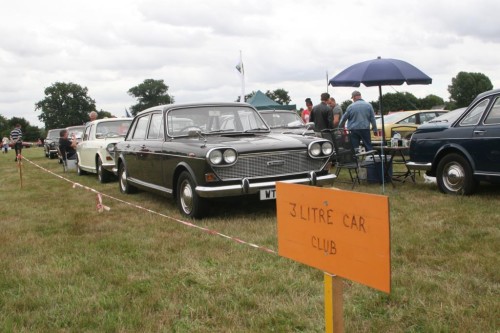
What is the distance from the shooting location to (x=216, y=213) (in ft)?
21.7

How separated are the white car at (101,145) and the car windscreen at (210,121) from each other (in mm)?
4178

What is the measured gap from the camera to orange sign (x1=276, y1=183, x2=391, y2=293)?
6.06 ft

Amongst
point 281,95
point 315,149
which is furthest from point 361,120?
point 281,95

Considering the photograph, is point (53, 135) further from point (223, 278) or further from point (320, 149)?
point (223, 278)

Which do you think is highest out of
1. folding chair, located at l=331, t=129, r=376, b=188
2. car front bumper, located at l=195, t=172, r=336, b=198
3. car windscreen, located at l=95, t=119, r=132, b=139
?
car windscreen, located at l=95, t=119, r=132, b=139

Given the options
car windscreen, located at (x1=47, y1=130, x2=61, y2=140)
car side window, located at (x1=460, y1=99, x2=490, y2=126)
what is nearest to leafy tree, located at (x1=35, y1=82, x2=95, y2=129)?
car windscreen, located at (x1=47, y1=130, x2=61, y2=140)

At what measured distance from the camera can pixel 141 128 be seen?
8305 millimetres

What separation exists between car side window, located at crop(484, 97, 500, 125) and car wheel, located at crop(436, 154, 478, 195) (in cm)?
61

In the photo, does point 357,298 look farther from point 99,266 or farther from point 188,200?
point 188,200

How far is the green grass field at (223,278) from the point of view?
3021 millimetres

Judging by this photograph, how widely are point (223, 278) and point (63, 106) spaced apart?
8847 centimetres

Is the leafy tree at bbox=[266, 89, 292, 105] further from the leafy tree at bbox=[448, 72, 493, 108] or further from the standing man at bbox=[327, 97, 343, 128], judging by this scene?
the standing man at bbox=[327, 97, 343, 128]

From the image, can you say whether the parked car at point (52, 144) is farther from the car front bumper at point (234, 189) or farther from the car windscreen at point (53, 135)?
the car front bumper at point (234, 189)

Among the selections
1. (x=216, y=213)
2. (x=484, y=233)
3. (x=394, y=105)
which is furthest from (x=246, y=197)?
(x=394, y=105)
